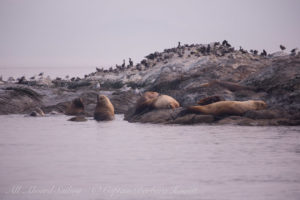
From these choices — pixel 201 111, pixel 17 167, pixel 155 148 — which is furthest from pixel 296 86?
pixel 17 167

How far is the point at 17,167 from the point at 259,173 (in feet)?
12.9

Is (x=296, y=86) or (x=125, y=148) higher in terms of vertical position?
(x=296, y=86)

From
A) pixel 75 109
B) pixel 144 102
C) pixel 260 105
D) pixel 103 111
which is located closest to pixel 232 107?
pixel 260 105

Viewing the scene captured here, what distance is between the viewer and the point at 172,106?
59.2ft

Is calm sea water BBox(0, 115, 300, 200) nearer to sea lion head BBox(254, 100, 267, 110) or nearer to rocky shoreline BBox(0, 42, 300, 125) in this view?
rocky shoreline BBox(0, 42, 300, 125)

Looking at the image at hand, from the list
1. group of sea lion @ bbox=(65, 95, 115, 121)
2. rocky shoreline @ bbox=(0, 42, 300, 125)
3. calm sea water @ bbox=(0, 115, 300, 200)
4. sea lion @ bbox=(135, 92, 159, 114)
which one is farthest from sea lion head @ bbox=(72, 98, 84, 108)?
calm sea water @ bbox=(0, 115, 300, 200)

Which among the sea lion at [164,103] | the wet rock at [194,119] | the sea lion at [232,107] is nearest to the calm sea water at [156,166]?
the wet rock at [194,119]

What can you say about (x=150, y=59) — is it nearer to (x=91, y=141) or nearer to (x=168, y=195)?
(x=91, y=141)

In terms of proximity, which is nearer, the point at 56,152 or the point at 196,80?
the point at 56,152

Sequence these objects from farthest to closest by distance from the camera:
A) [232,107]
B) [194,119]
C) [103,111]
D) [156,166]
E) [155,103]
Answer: [103,111] → [155,103] → [194,119] → [232,107] → [156,166]

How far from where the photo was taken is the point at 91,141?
459 inches

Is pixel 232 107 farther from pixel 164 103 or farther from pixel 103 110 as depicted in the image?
pixel 103 110

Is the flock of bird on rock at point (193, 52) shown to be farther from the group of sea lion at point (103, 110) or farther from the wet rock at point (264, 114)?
the wet rock at point (264, 114)

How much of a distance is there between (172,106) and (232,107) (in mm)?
3169
